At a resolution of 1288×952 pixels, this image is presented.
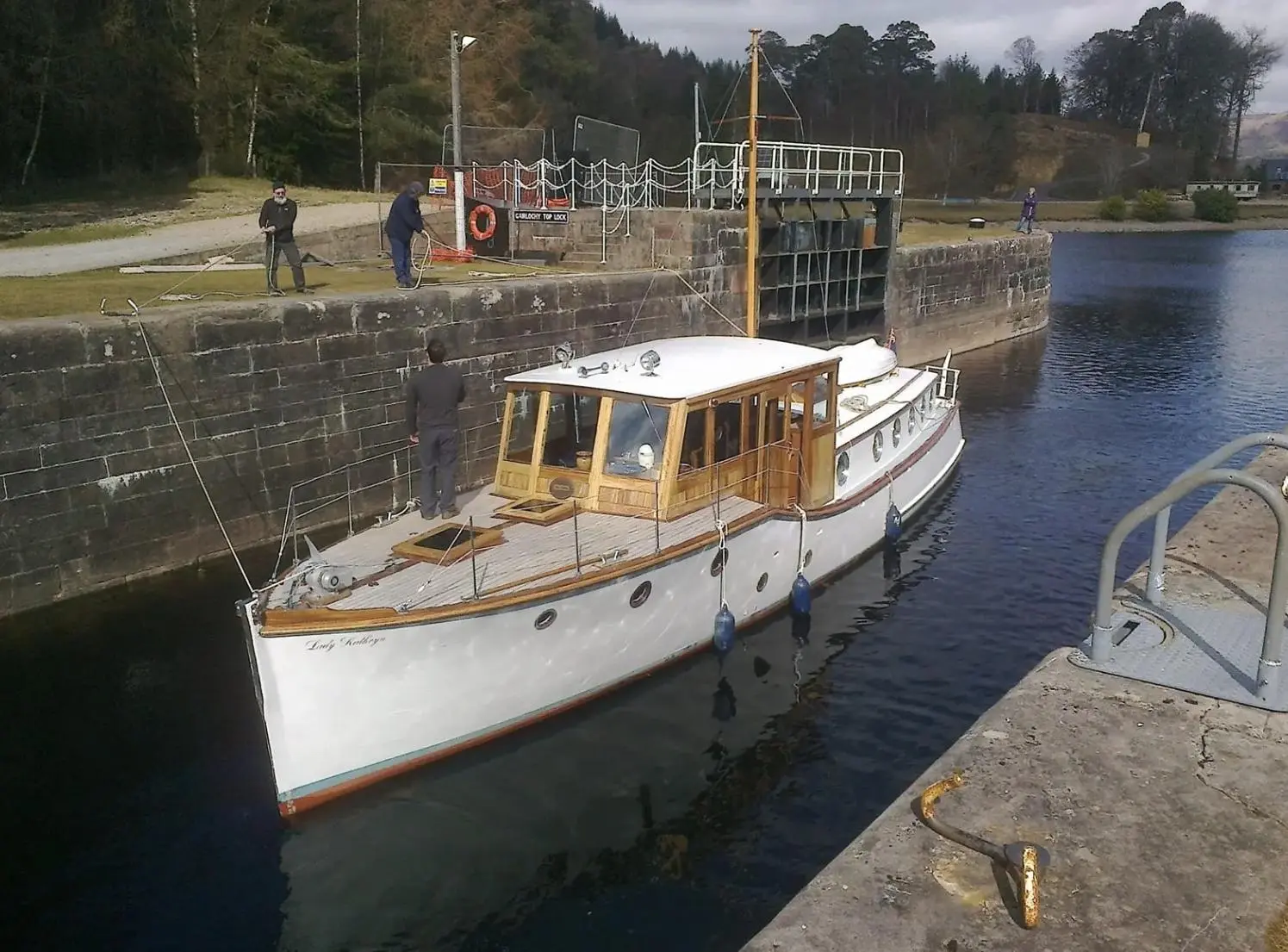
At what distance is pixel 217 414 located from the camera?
13719mm

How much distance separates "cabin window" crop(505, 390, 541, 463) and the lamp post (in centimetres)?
1072

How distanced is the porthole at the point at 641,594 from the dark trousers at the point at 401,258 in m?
8.62

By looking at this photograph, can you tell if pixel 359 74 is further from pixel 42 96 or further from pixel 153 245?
pixel 153 245

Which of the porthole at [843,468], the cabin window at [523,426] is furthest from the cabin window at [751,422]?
the cabin window at [523,426]

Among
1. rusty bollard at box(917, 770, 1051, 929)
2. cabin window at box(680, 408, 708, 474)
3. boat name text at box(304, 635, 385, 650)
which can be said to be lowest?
boat name text at box(304, 635, 385, 650)

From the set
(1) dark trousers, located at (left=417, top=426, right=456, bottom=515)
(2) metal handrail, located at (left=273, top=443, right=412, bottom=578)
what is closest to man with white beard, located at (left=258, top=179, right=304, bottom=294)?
(2) metal handrail, located at (left=273, top=443, right=412, bottom=578)

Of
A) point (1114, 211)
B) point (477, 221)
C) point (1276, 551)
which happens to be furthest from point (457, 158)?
point (1114, 211)

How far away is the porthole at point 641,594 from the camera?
9976 millimetres

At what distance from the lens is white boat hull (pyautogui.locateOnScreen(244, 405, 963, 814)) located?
8.19 metres

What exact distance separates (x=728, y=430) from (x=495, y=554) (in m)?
3.11

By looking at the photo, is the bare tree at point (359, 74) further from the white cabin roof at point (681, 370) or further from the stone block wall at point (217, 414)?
the white cabin roof at point (681, 370)

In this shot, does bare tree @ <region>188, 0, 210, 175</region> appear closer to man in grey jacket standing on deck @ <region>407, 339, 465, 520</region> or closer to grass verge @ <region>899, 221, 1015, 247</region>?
grass verge @ <region>899, 221, 1015, 247</region>

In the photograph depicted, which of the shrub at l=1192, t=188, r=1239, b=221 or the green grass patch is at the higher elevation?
the shrub at l=1192, t=188, r=1239, b=221

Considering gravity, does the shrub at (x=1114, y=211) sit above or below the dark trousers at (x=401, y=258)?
above
